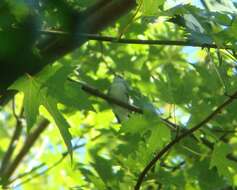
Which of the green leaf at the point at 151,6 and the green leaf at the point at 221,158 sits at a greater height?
the green leaf at the point at 151,6

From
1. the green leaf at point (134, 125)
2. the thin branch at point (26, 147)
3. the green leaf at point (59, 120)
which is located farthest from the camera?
the thin branch at point (26, 147)

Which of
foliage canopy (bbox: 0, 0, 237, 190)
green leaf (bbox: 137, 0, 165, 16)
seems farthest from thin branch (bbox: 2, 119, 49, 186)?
green leaf (bbox: 137, 0, 165, 16)

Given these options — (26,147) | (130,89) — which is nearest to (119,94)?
(130,89)

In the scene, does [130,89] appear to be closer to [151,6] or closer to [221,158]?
[221,158]

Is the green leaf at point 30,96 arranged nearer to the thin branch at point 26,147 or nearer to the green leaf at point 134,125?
the green leaf at point 134,125

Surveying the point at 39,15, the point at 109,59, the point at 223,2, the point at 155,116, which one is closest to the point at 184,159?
the point at 109,59

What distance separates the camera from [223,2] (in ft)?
2.94

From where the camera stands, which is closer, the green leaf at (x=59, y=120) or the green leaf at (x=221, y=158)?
the green leaf at (x=59, y=120)

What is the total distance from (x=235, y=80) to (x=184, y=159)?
0.61 metres

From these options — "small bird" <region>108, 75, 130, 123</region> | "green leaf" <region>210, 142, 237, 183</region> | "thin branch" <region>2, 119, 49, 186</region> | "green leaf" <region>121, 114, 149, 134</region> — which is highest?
"green leaf" <region>121, 114, 149, 134</region>

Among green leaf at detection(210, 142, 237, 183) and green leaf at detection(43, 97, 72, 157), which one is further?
green leaf at detection(210, 142, 237, 183)

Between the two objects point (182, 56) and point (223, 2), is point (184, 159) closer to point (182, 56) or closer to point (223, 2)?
point (182, 56)

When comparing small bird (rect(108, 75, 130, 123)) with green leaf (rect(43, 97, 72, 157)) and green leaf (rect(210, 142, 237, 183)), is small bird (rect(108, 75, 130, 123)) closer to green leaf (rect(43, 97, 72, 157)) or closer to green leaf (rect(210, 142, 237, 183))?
green leaf (rect(210, 142, 237, 183))

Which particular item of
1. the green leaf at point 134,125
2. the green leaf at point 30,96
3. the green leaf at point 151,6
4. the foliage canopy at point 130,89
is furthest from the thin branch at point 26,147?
the green leaf at point 151,6
